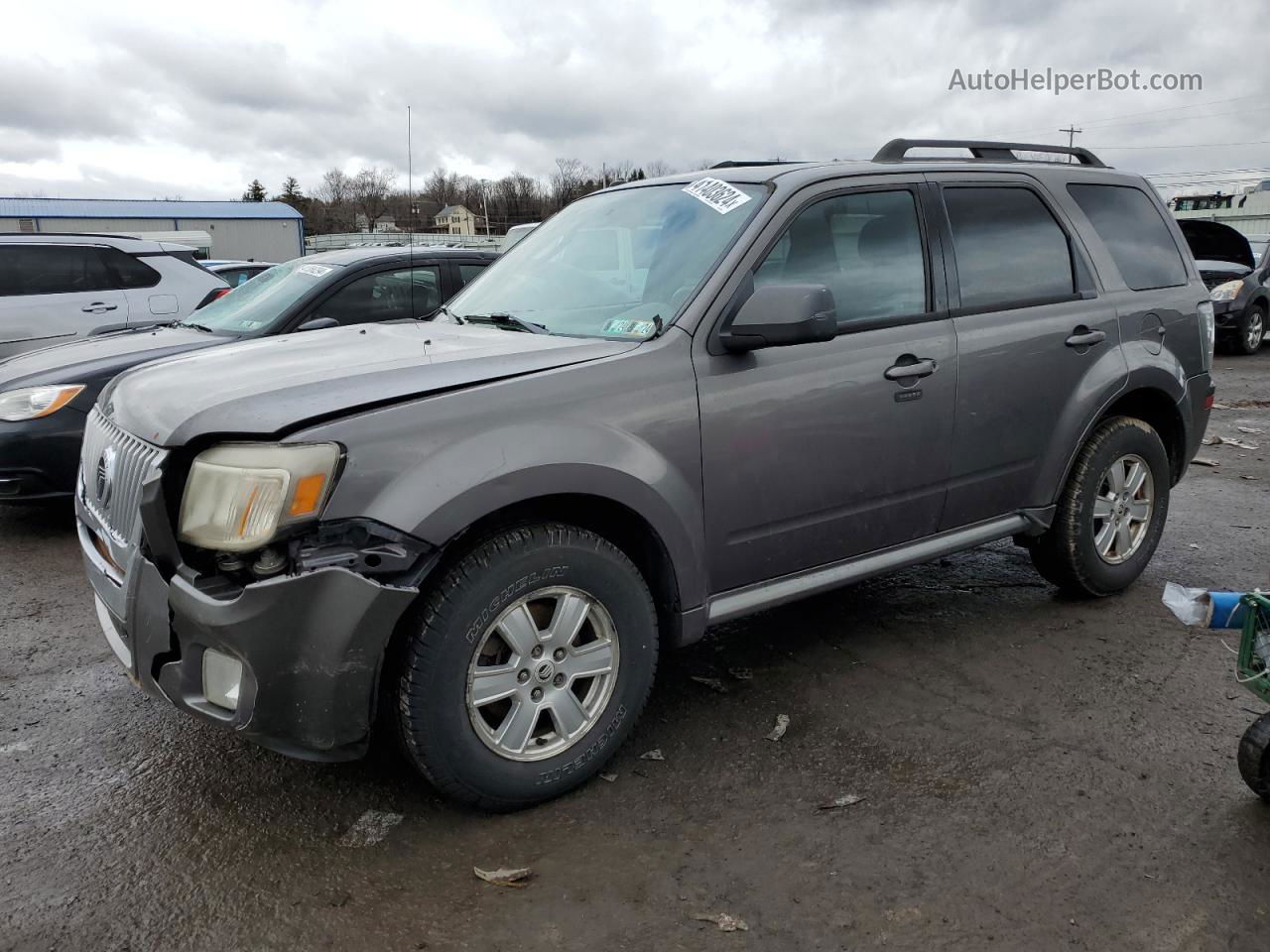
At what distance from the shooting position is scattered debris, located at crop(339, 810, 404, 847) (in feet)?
8.82

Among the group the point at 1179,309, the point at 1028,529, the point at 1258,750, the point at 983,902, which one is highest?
the point at 1179,309

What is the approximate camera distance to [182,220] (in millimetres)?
49938

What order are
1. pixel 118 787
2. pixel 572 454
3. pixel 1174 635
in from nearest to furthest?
pixel 572 454 → pixel 118 787 → pixel 1174 635

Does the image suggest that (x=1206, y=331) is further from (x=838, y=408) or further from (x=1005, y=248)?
(x=838, y=408)

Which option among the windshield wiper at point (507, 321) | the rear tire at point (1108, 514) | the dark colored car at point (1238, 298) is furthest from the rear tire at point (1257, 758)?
the dark colored car at point (1238, 298)

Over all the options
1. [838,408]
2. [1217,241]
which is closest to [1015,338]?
[838,408]

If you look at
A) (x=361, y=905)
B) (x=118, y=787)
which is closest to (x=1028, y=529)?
(x=361, y=905)

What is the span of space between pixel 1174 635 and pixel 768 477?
218 cm

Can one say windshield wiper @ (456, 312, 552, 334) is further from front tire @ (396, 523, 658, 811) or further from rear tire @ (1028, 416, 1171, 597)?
rear tire @ (1028, 416, 1171, 597)

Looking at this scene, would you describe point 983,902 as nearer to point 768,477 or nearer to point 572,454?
point 768,477

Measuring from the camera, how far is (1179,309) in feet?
14.7

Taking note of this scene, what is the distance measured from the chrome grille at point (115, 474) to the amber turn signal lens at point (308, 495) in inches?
18.3

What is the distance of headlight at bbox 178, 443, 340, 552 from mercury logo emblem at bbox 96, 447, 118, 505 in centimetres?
59

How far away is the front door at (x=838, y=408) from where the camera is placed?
310cm
